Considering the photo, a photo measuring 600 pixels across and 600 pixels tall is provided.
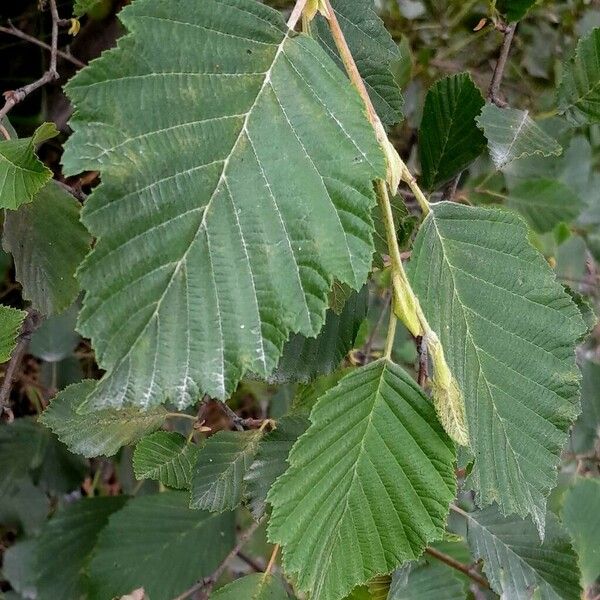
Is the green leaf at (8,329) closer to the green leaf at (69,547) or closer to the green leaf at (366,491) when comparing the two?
the green leaf at (366,491)

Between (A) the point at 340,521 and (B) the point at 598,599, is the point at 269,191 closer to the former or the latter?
(A) the point at 340,521

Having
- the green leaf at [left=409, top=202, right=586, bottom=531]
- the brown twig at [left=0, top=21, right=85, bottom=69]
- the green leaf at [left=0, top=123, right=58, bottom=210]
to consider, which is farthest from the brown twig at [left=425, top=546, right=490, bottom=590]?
the brown twig at [left=0, top=21, right=85, bottom=69]

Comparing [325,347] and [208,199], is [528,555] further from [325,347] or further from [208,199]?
[208,199]

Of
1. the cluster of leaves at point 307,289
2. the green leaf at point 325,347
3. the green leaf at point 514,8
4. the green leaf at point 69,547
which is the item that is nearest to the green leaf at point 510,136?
the cluster of leaves at point 307,289

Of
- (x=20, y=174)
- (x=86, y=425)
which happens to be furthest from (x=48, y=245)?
(x=86, y=425)

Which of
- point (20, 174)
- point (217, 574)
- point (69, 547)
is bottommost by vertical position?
point (69, 547)

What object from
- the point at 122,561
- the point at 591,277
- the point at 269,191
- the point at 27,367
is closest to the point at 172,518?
the point at 122,561
